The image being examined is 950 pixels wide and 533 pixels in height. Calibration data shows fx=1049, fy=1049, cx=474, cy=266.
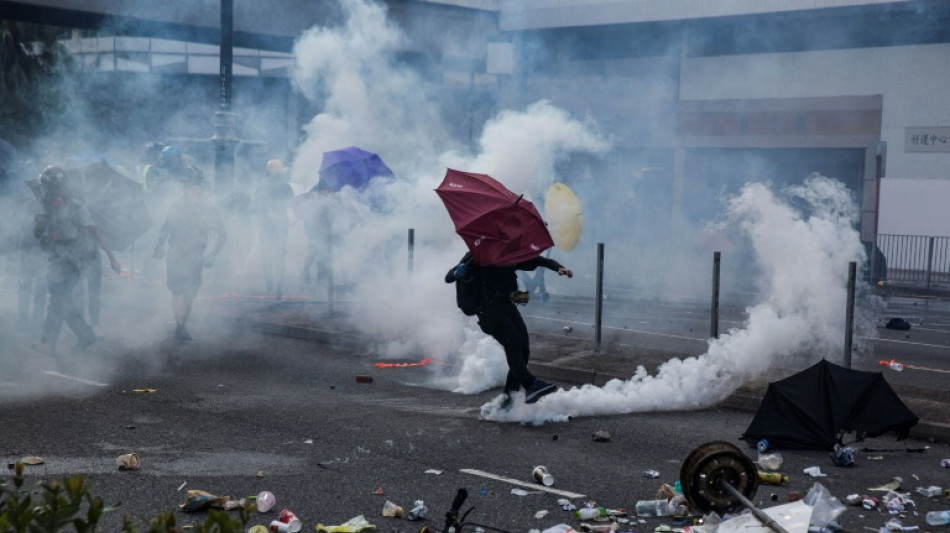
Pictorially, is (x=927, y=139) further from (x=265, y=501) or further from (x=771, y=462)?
(x=265, y=501)

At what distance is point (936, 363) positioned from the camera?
1096 centimetres

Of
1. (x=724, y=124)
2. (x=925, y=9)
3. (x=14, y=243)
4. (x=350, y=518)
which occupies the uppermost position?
(x=925, y=9)

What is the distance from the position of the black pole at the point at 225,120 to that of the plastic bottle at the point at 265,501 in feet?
32.0

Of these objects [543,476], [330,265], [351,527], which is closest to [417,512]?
[351,527]

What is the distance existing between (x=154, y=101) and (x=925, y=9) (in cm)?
2060

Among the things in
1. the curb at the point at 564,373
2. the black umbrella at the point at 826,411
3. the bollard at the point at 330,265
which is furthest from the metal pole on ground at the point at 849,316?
the bollard at the point at 330,265

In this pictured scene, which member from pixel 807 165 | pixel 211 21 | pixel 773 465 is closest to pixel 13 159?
pixel 211 21

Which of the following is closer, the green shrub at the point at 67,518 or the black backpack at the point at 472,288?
the green shrub at the point at 67,518

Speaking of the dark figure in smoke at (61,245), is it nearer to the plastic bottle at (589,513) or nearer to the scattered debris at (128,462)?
the scattered debris at (128,462)

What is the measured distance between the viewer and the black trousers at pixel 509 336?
772 cm

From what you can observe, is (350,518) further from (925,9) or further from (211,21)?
(925,9)

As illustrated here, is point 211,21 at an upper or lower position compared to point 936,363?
upper

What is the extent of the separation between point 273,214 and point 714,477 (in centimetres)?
1115

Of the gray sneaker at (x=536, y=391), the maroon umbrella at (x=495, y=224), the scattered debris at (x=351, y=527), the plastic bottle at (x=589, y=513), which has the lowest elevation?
the scattered debris at (x=351, y=527)
